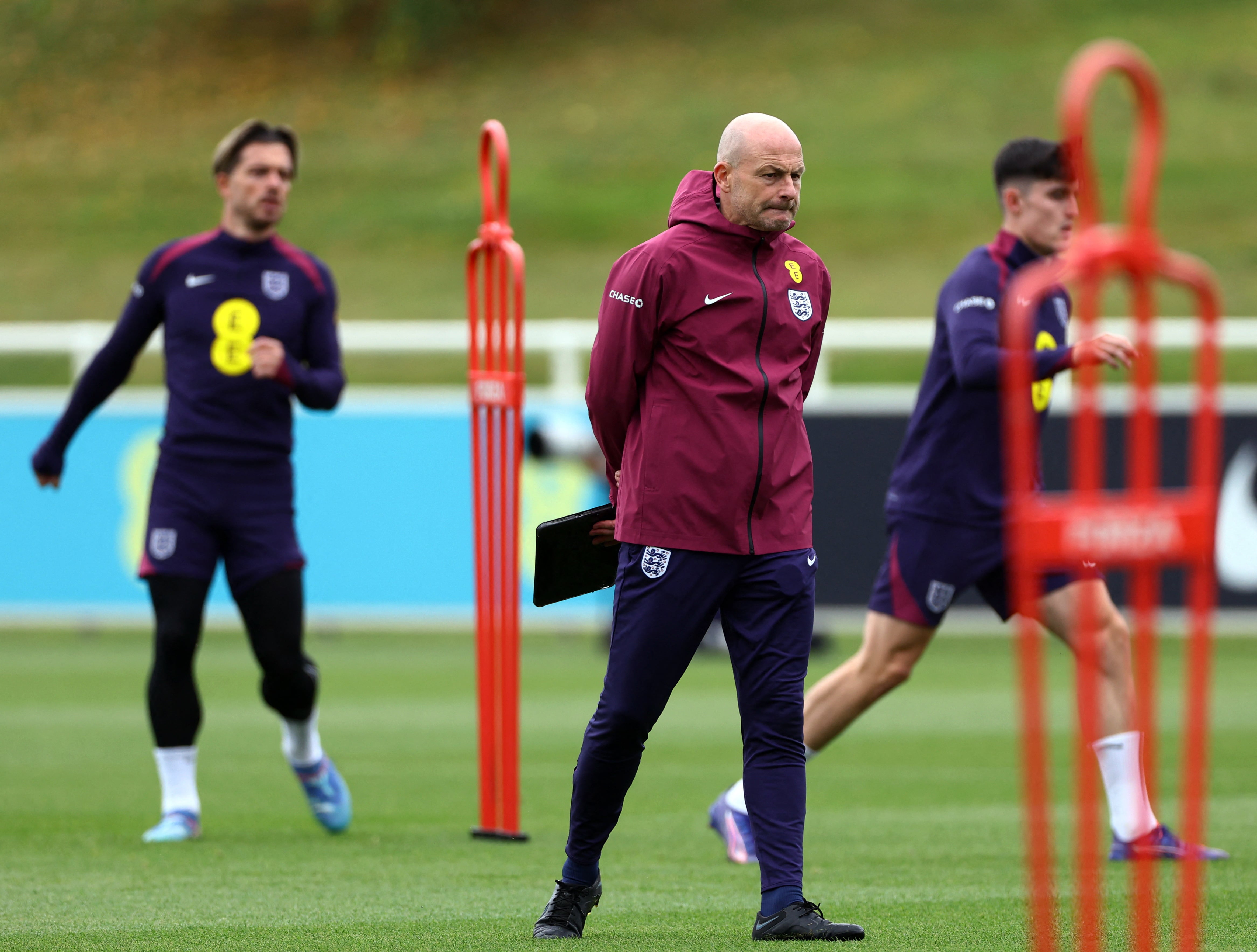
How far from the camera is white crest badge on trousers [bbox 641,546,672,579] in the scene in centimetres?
498

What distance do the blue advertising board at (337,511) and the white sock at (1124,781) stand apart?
7.64 metres

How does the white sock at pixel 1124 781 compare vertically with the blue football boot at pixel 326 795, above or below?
above

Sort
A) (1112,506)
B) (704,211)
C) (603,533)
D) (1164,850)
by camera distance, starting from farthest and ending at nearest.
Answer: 1. (1164,850)
2. (603,533)
3. (704,211)
4. (1112,506)

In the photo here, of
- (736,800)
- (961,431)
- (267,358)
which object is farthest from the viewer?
(267,358)

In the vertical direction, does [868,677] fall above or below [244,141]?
below

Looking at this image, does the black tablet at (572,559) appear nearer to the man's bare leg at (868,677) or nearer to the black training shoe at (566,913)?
the black training shoe at (566,913)

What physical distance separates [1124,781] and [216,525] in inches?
121

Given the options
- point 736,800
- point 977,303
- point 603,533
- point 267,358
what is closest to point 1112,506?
point 603,533

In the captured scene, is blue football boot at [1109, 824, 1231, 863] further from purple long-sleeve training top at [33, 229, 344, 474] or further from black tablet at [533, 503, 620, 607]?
purple long-sleeve training top at [33, 229, 344, 474]

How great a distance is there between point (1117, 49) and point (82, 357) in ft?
43.5

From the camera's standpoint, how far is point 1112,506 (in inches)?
Answer: 109

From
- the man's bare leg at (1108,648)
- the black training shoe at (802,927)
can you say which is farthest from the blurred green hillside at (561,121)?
the black training shoe at (802,927)

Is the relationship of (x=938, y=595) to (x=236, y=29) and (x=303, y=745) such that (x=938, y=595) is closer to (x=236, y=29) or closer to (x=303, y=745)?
(x=303, y=745)

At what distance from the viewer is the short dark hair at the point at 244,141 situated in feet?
23.2
